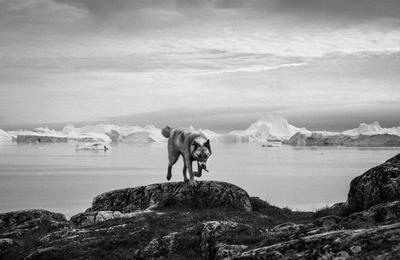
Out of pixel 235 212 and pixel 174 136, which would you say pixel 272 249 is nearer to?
pixel 235 212

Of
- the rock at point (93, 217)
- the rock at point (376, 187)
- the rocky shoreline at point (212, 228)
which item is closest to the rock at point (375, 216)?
the rocky shoreline at point (212, 228)

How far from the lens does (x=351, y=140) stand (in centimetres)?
18262

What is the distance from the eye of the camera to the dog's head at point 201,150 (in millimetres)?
13250

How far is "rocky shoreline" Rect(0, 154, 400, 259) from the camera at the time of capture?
5.86m

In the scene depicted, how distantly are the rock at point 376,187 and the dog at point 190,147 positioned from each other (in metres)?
3.97

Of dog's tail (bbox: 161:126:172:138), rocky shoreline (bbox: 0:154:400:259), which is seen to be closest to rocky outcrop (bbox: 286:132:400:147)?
dog's tail (bbox: 161:126:172:138)

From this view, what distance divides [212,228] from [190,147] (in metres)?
4.35

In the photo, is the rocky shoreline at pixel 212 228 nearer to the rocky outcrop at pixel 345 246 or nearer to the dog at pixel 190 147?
the rocky outcrop at pixel 345 246

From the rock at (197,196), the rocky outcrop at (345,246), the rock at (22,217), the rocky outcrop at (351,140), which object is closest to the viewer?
the rocky outcrop at (345,246)

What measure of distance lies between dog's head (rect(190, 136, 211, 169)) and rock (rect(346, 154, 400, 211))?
3.98 meters

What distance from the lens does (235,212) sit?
13.4m

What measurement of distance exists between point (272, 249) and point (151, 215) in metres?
7.00

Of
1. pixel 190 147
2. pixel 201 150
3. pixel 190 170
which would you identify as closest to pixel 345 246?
pixel 201 150

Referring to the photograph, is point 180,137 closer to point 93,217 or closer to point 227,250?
point 93,217
